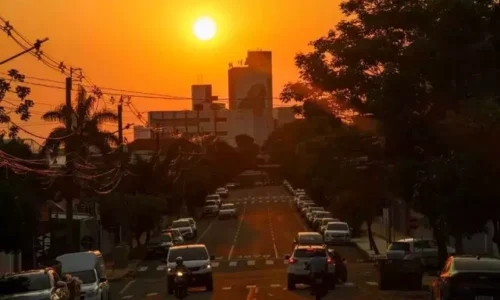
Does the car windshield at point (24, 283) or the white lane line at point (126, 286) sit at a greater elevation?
the car windshield at point (24, 283)

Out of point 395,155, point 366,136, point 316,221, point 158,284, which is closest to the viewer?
point 395,155

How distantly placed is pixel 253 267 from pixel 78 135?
12.3 meters

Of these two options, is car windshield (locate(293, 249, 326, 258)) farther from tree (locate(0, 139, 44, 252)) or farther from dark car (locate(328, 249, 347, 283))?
tree (locate(0, 139, 44, 252))

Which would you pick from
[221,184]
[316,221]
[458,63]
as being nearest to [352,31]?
[458,63]

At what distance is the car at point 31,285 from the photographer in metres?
25.2

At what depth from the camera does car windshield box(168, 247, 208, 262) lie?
38.3 metres

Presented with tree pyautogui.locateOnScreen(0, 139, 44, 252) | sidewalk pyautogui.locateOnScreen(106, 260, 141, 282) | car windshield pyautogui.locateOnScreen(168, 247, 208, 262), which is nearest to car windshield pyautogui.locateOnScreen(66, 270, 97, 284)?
tree pyautogui.locateOnScreen(0, 139, 44, 252)

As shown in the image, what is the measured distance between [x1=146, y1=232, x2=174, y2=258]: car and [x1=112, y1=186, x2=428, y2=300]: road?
669mm

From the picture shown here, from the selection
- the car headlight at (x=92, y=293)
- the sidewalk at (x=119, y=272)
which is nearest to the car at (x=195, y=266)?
the car headlight at (x=92, y=293)

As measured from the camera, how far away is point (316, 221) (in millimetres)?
82438

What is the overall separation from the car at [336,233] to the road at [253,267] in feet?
2.27

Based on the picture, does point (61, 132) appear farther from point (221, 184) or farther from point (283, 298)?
point (221, 184)

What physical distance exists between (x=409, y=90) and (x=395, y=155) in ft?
11.3

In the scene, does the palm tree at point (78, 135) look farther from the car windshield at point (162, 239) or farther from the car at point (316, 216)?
the car at point (316, 216)
